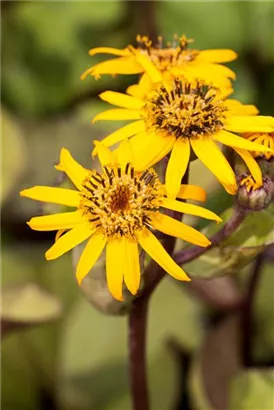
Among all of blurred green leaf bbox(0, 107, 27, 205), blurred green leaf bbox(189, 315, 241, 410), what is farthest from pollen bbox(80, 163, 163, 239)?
blurred green leaf bbox(189, 315, 241, 410)

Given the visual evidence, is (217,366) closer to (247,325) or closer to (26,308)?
(247,325)

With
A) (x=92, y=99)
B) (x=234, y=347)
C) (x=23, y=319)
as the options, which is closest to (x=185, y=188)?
(x=23, y=319)

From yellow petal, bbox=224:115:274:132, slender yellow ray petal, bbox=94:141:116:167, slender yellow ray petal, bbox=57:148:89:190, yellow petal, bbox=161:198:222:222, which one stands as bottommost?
yellow petal, bbox=161:198:222:222

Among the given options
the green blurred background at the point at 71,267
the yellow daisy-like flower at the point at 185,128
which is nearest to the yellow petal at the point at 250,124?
the yellow daisy-like flower at the point at 185,128

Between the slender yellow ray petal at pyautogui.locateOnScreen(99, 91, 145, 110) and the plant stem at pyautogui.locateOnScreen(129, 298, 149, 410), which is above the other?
the slender yellow ray petal at pyautogui.locateOnScreen(99, 91, 145, 110)

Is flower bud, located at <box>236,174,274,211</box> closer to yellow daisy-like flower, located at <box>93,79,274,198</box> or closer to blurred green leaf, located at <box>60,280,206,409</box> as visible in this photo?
yellow daisy-like flower, located at <box>93,79,274,198</box>

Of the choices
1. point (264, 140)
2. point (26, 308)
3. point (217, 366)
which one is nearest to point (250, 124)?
point (264, 140)
